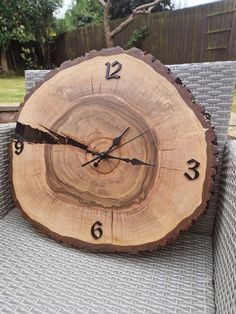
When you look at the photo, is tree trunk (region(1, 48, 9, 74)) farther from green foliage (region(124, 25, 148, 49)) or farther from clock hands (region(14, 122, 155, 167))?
clock hands (region(14, 122, 155, 167))

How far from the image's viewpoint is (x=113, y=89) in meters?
0.86

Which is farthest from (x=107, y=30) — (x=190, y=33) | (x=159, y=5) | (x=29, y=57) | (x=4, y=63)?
(x=4, y=63)

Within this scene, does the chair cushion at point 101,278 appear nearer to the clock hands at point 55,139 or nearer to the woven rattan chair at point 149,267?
the woven rattan chair at point 149,267

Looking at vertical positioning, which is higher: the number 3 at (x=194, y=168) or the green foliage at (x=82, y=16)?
the green foliage at (x=82, y=16)

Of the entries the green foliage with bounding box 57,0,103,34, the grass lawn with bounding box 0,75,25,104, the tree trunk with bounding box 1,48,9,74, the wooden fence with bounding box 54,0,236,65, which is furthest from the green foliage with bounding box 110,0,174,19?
the grass lawn with bounding box 0,75,25,104

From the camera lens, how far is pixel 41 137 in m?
0.95

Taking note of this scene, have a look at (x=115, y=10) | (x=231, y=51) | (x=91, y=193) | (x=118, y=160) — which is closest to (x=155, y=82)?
(x=118, y=160)

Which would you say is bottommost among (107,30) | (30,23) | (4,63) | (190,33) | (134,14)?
(4,63)

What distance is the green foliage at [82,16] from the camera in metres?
9.29

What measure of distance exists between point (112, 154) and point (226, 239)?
40cm

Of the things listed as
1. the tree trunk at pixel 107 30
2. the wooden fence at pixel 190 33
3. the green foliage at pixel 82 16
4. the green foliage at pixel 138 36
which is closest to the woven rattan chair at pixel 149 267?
the wooden fence at pixel 190 33

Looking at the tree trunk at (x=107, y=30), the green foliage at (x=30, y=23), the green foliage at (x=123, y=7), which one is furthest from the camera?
the green foliage at (x=123, y=7)

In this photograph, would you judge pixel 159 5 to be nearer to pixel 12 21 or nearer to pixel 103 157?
pixel 12 21

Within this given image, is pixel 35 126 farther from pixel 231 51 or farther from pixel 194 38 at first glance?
pixel 194 38
